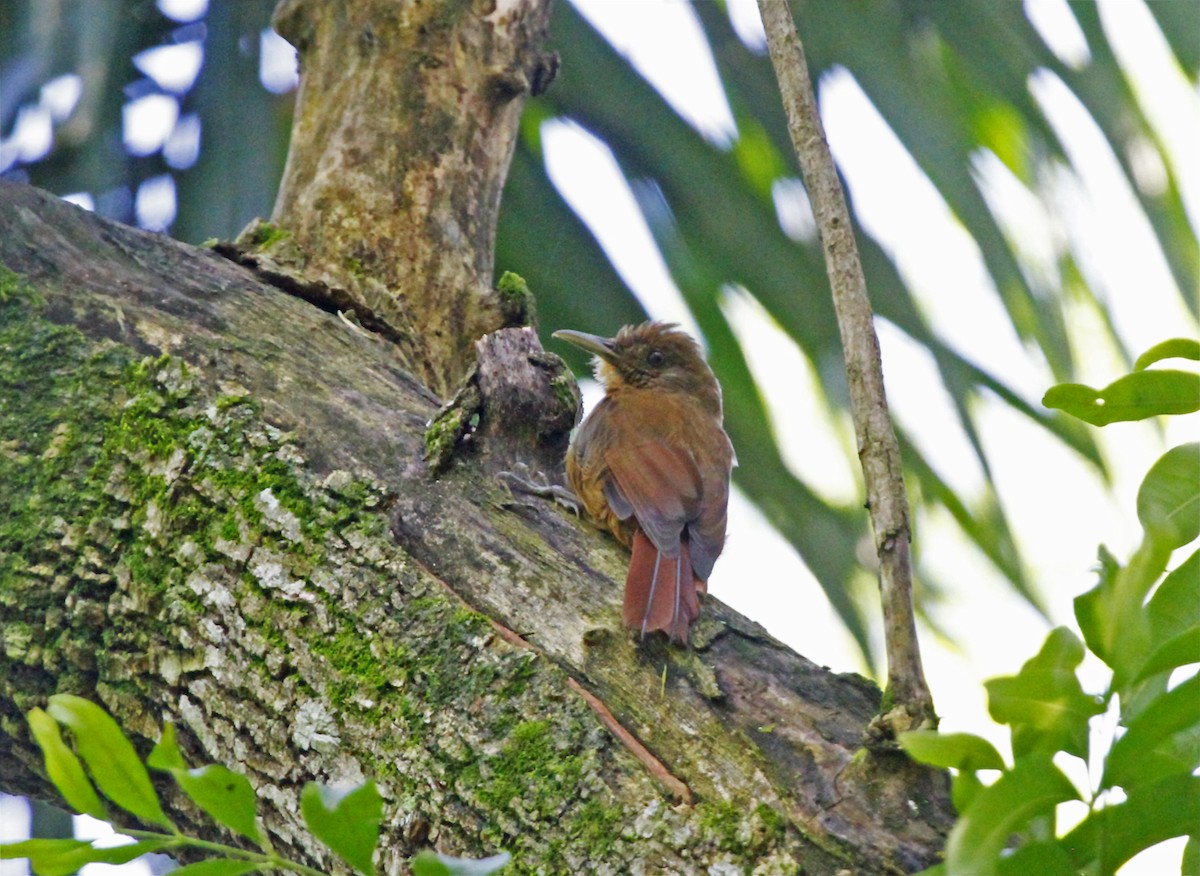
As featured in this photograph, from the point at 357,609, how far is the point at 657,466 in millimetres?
1585

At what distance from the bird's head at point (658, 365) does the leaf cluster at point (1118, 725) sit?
2.98 metres

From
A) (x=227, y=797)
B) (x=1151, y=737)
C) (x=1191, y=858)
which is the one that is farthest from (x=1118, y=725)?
→ (x=227, y=797)

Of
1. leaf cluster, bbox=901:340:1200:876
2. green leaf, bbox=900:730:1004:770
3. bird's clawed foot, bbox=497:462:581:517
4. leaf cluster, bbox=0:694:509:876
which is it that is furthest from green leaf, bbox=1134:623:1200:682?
bird's clawed foot, bbox=497:462:581:517

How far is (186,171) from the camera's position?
357cm

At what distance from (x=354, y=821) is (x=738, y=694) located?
92cm

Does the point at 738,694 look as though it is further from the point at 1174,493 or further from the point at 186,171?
the point at 186,171

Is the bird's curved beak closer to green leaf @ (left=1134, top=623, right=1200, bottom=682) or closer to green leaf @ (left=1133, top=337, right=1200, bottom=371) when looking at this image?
green leaf @ (left=1133, top=337, right=1200, bottom=371)

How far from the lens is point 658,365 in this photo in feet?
13.2

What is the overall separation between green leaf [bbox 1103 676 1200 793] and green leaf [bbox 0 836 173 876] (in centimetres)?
74

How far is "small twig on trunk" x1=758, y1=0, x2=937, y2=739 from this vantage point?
1.49 meters

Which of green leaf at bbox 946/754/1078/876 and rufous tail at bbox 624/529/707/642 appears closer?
green leaf at bbox 946/754/1078/876

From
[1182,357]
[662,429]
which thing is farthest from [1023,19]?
[1182,357]

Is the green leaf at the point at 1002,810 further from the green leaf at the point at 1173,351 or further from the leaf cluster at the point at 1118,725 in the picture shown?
the green leaf at the point at 1173,351

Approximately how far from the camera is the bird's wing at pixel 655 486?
2.80 meters
